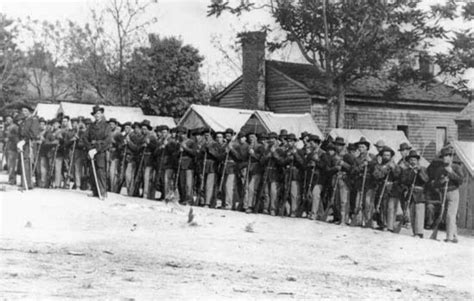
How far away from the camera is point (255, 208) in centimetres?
1455

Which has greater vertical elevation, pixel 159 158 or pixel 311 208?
pixel 159 158

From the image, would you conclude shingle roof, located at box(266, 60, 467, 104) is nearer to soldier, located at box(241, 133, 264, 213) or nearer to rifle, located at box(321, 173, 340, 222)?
soldier, located at box(241, 133, 264, 213)

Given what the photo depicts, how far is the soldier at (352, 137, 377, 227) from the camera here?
42.3 ft

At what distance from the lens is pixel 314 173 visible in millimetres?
13727

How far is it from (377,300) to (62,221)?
6624 millimetres

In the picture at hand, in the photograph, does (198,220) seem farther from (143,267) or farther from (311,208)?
(143,267)

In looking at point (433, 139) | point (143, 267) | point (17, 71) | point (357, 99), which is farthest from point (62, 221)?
point (17, 71)

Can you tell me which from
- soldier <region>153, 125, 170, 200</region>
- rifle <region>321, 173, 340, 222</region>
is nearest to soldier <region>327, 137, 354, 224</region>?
rifle <region>321, 173, 340, 222</region>

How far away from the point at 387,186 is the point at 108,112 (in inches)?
769

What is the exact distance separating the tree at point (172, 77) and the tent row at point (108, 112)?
379 cm

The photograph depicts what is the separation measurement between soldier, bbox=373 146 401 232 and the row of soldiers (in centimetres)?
2

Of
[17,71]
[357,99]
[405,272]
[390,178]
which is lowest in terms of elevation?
[405,272]

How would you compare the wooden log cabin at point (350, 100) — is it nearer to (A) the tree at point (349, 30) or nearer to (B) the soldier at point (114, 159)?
(A) the tree at point (349, 30)

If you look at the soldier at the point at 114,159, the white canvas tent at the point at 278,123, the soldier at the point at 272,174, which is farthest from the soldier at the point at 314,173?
the white canvas tent at the point at 278,123
